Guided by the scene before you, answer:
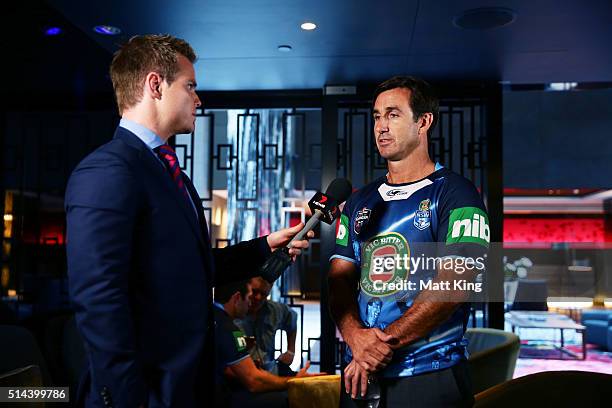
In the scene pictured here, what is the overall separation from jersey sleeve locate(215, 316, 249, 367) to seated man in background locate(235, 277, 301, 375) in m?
0.53

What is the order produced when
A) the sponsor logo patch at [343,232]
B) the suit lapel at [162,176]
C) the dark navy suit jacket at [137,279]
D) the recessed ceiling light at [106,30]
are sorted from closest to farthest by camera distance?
1. the dark navy suit jacket at [137,279]
2. the suit lapel at [162,176]
3. the sponsor logo patch at [343,232]
4. the recessed ceiling light at [106,30]

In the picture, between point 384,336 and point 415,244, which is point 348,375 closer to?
point 384,336

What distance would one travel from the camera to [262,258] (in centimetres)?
171

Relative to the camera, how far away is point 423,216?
1595mm

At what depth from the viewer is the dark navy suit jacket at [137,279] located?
3.63 feet

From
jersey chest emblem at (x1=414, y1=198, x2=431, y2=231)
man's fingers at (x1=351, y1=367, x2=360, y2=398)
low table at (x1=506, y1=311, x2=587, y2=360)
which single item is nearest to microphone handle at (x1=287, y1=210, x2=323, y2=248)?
jersey chest emblem at (x1=414, y1=198, x2=431, y2=231)

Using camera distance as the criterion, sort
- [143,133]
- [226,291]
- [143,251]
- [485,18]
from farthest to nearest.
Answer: [485,18] < [226,291] < [143,133] < [143,251]

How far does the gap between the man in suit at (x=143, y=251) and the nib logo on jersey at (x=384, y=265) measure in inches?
20.4

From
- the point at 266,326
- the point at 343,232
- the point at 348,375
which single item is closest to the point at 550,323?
the point at 266,326

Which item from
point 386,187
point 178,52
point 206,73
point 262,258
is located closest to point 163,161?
point 178,52

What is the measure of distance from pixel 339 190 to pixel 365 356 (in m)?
0.58

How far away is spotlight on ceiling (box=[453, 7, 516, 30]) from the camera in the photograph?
327 centimetres

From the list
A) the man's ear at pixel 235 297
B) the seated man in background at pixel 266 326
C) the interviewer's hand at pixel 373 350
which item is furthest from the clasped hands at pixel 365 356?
the seated man in background at pixel 266 326

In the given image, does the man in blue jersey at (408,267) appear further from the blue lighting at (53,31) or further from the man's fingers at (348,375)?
the blue lighting at (53,31)
